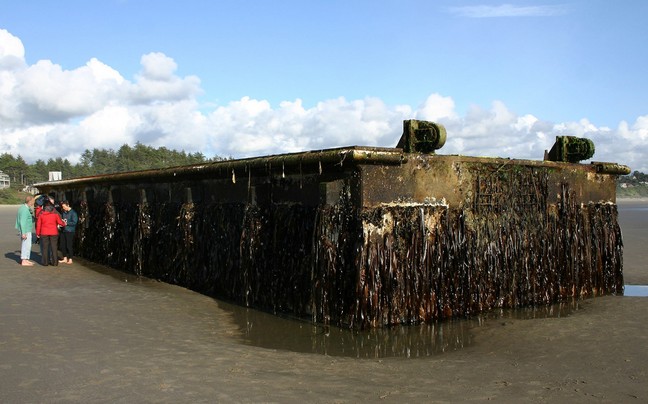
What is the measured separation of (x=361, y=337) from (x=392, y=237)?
4.12 ft

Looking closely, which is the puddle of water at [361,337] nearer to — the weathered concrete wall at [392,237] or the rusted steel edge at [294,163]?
the weathered concrete wall at [392,237]

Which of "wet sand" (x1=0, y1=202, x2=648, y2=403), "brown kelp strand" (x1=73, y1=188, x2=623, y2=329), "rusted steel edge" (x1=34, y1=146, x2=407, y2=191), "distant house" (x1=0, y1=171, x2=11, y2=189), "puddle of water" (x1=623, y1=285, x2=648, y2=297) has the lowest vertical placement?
"puddle of water" (x1=623, y1=285, x2=648, y2=297)

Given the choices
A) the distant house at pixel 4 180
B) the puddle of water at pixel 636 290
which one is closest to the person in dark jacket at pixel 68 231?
the puddle of water at pixel 636 290

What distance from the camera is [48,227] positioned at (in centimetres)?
1195

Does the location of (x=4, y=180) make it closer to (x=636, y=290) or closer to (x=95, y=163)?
(x=95, y=163)

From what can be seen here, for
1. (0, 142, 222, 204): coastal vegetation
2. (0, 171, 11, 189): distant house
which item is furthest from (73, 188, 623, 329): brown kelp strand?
(0, 171, 11, 189): distant house

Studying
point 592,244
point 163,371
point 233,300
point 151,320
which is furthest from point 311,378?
point 592,244

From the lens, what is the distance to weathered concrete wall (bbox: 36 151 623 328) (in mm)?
6652

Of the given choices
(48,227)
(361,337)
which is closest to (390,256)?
(361,337)

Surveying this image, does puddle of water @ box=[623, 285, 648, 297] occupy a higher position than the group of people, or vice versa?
the group of people

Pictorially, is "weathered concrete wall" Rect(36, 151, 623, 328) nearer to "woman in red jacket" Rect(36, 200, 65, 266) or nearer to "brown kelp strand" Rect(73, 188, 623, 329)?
"brown kelp strand" Rect(73, 188, 623, 329)

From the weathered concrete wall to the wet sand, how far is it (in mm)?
712

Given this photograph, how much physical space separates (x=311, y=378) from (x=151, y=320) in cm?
323

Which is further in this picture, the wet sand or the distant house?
the distant house
